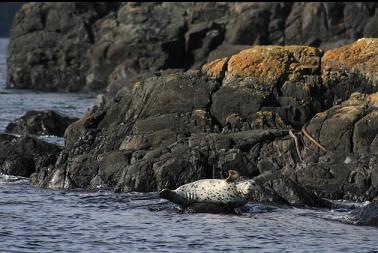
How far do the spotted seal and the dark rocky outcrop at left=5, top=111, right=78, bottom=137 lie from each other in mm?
21995

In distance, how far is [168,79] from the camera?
1469 inches

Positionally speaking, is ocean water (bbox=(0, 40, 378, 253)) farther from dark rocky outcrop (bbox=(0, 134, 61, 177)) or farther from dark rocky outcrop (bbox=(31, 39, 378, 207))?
dark rocky outcrop (bbox=(0, 134, 61, 177))

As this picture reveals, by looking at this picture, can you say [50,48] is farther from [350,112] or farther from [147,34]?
[350,112]

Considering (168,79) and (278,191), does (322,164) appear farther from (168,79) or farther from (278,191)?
(168,79)

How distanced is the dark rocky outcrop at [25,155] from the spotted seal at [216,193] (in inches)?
310

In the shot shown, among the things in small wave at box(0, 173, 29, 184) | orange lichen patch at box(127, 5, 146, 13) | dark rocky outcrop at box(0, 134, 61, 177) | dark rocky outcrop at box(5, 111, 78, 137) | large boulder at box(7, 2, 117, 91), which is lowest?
small wave at box(0, 173, 29, 184)

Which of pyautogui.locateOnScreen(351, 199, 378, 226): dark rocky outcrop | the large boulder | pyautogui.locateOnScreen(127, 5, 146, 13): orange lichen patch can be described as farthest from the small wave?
pyautogui.locateOnScreen(127, 5, 146, 13): orange lichen patch

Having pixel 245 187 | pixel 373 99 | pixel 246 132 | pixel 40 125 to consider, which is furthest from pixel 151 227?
pixel 40 125

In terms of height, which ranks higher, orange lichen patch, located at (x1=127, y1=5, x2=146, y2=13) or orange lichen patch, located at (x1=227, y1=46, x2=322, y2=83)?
orange lichen patch, located at (x1=127, y1=5, x2=146, y2=13)

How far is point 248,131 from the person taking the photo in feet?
112

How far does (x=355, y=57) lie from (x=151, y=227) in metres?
14.8

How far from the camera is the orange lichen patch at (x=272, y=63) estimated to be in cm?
3641

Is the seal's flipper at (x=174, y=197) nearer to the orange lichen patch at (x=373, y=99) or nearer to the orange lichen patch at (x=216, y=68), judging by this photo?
the orange lichen patch at (x=373, y=99)

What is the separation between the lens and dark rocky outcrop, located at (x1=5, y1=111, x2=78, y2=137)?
49.3 metres
